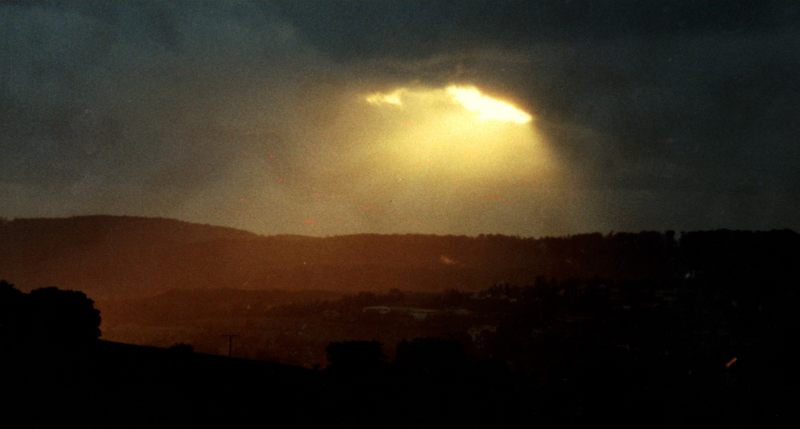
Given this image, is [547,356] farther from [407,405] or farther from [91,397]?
[91,397]

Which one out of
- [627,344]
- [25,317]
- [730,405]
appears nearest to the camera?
[25,317]

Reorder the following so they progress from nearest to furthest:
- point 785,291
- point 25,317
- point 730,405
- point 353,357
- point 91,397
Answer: point 91,397 → point 25,317 → point 730,405 → point 353,357 → point 785,291

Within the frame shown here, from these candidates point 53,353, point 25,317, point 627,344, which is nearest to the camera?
point 53,353

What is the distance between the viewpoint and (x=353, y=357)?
93.3m

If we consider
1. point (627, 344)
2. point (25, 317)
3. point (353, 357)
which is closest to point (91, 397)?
point (25, 317)

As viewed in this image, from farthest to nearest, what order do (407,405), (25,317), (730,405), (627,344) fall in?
(627,344) < (730,405) < (25,317) < (407,405)

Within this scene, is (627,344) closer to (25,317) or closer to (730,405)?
(730,405)

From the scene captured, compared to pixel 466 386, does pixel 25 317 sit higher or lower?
higher

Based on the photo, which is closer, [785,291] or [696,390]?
[696,390]

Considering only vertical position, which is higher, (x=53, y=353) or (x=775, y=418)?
(x=53, y=353)

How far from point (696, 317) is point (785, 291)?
17.4m

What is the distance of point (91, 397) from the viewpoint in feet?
140

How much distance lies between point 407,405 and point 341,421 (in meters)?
10.0

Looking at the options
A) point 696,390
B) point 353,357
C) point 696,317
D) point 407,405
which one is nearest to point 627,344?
point 696,317
